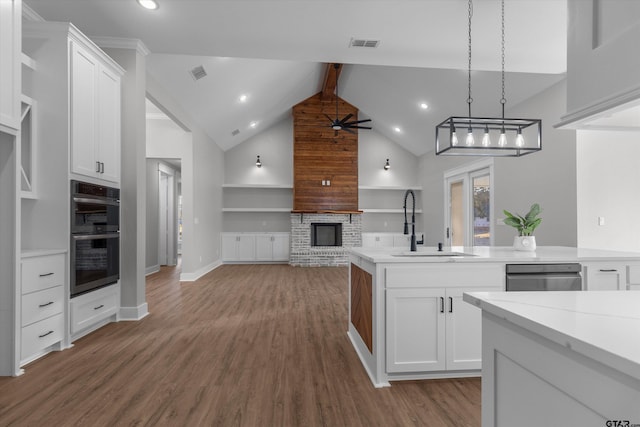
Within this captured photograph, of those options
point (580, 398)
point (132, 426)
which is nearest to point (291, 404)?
point (132, 426)

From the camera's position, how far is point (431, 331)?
2436mm

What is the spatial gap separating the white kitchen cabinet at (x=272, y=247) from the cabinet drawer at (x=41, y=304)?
21.4 ft

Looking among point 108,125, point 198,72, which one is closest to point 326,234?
point 198,72

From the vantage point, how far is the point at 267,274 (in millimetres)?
7645

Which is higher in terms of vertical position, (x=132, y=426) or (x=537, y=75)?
(x=537, y=75)

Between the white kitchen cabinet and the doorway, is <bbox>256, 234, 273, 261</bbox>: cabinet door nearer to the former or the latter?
the white kitchen cabinet

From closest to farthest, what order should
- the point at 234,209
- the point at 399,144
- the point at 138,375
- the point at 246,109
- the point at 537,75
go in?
the point at 138,375 < the point at 537,75 < the point at 246,109 < the point at 234,209 < the point at 399,144

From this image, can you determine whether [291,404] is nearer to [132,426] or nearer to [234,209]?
[132,426]

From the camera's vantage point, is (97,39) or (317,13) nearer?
(317,13)

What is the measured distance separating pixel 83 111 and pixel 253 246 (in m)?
6.48

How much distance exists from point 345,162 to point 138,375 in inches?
298

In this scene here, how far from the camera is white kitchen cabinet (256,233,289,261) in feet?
31.0

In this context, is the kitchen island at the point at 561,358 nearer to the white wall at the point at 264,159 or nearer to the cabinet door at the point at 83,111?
the cabinet door at the point at 83,111

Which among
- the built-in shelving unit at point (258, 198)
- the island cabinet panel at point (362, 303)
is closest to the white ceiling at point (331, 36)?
the island cabinet panel at point (362, 303)
